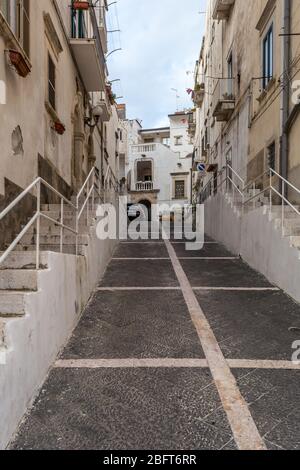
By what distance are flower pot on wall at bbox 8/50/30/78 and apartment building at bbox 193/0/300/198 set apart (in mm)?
5415

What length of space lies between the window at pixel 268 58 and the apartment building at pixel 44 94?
473 centimetres

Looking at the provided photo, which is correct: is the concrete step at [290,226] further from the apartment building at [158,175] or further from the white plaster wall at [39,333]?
the apartment building at [158,175]

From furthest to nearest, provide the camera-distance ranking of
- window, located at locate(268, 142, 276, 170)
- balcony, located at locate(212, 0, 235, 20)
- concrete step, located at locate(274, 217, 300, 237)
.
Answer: balcony, located at locate(212, 0, 235, 20) < window, located at locate(268, 142, 276, 170) < concrete step, located at locate(274, 217, 300, 237)

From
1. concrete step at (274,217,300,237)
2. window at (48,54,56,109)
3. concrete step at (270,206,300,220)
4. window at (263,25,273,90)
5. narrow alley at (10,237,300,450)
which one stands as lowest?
narrow alley at (10,237,300,450)

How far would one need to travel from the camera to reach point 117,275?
7566mm

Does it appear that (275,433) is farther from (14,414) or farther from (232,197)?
(232,197)

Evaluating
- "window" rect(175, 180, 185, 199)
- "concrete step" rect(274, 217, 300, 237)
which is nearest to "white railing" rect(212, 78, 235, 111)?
"concrete step" rect(274, 217, 300, 237)

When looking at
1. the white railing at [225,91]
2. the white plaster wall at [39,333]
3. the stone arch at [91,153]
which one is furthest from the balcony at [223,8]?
the white plaster wall at [39,333]

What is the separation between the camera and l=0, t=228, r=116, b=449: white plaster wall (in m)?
2.63

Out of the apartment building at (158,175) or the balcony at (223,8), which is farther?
the apartment building at (158,175)

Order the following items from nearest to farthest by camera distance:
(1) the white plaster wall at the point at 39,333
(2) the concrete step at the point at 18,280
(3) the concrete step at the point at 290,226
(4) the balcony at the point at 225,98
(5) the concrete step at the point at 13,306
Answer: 1. (1) the white plaster wall at the point at 39,333
2. (5) the concrete step at the point at 13,306
3. (2) the concrete step at the point at 18,280
4. (3) the concrete step at the point at 290,226
5. (4) the balcony at the point at 225,98

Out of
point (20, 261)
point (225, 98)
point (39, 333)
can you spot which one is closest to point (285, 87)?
point (225, 98)

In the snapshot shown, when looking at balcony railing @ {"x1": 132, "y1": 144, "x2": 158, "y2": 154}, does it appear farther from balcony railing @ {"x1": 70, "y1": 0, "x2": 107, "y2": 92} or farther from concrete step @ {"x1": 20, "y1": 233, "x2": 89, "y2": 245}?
concrete step @ {"x1": 20, "y1": 233, "x2": 89, "y2": 245}

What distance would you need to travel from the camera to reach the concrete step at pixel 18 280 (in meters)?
3.54
